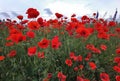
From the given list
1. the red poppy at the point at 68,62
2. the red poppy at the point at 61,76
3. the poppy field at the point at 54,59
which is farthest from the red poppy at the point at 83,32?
the red poppy at the point at 61,76

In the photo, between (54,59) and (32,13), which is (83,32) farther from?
(32,13)

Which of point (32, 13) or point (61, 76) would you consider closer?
point (61, 76)

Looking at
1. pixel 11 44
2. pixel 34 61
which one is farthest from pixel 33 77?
pixel 11 44

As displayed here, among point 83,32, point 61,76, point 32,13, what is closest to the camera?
point 61,76

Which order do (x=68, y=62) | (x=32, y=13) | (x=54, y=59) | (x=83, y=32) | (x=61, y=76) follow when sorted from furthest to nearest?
(x=32, y=13) < (x=83, y=32) < (x=54, y=59) < (x=68, y=62) < (x=61, y=76)

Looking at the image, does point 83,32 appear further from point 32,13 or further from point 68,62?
point 32,13

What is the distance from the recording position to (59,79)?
393 centimetres

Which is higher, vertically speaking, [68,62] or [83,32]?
[83,32]

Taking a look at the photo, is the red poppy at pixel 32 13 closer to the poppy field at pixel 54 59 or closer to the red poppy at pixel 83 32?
the poppy field at pixel 54 59

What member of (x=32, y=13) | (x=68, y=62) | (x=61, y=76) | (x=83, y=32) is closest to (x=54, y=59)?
(x=68, y=62)

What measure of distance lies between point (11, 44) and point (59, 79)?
735mm

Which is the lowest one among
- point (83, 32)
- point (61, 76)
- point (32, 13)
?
point (61, 76)

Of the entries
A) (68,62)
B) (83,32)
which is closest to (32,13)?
(83,32)

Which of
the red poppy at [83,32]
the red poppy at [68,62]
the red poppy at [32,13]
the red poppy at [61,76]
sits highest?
the red poppy at [32,13]
